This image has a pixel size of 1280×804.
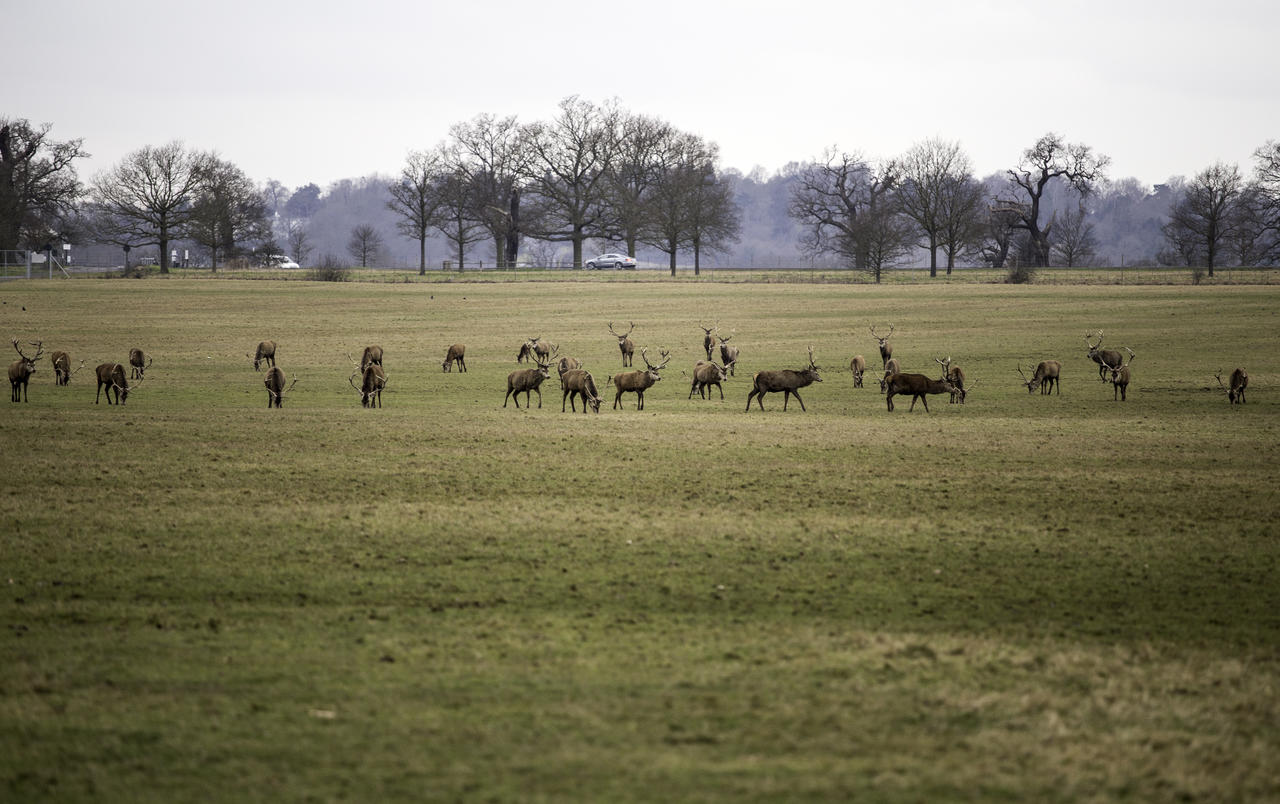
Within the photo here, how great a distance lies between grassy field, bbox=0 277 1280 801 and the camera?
6754 millimetres

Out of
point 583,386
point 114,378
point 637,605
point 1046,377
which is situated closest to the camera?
point 637,605

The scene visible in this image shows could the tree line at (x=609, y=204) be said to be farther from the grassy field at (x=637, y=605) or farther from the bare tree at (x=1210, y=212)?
the grassy field at (x=637, y=605)

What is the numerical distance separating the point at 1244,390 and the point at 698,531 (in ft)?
65.6

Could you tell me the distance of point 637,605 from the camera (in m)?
10.1

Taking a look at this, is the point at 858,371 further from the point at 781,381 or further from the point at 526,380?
the point at 526,380

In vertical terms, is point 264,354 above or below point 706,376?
above

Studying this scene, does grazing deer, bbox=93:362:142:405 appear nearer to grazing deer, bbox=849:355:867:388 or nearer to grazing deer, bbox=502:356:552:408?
grazing deer, bbox=502:356:552:408

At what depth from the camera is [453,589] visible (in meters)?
10.5

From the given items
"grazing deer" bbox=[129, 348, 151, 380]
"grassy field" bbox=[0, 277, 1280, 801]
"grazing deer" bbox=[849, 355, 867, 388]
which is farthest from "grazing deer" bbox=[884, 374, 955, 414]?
"grazing deer" bbox=[129, 348, 151, 380]

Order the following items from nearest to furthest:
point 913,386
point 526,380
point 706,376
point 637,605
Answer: point 637,605
point 913,386
point 526,380
point 706,376

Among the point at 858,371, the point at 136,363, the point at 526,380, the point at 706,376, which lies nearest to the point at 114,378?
the point at 136,363

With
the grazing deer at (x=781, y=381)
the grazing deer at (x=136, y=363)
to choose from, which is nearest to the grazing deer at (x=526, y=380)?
the grazing deer at (x=781, y=381)

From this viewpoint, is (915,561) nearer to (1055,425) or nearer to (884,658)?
(884,658)

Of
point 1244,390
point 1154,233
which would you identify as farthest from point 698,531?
point 1154,233
